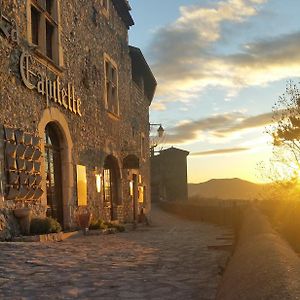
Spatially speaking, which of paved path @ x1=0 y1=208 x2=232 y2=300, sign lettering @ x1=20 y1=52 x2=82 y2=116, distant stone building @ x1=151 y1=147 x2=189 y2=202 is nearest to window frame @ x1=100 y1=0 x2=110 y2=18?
sign lettering @ x1=20 y1=52 x2=82 y2=116

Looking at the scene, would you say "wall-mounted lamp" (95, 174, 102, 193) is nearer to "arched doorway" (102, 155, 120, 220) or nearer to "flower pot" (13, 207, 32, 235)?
"arched doorway" (102, 155, 120, 220)

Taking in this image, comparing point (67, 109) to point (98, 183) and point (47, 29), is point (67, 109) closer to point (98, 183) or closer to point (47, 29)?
point (47, 29)

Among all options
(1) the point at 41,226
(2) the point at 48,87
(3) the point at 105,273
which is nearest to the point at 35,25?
(2) the point at 48,87

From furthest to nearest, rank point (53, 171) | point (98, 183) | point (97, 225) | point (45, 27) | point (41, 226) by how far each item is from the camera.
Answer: point (98, 183) < point (97, 225) < point (53, 171) < point (45, 27) < point (41, 226)

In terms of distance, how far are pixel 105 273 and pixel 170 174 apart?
4316 cm

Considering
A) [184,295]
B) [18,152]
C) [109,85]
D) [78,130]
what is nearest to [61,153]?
[78,130]

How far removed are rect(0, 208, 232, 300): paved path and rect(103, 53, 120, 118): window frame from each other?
29.8 ft

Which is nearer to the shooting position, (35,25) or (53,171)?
(35,25)

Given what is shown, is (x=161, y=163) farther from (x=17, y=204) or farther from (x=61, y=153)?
(x=17, y=204)

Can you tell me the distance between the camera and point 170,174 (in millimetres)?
48406

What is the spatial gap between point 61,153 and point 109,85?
546 centimetres

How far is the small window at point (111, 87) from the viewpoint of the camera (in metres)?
16.3

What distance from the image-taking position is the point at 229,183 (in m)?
138

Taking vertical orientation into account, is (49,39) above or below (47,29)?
below
